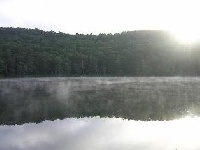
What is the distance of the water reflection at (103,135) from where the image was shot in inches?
1007

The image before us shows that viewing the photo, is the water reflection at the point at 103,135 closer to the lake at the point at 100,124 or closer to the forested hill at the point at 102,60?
the lake at the point at 100,124

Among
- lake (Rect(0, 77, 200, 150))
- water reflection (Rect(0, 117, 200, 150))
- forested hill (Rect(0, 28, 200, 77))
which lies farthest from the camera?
forested hill (Rect(0, 28, 200, 77))

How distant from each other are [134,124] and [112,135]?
5.44 meters

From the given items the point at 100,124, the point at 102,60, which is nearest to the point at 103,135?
the point at 100,124

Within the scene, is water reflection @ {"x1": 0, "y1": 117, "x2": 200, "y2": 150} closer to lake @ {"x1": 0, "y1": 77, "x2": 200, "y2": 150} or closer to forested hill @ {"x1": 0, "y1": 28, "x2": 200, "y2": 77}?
lake @ {"x1": 0, "y1": 77, "x2": 200, "y2": 150}

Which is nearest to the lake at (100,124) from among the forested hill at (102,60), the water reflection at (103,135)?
the water reflection at (103,135)

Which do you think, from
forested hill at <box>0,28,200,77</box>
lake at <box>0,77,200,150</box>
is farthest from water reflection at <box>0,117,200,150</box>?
forested hill at <box>0,28,200,77</box>

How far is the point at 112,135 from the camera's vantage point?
96.4 ft

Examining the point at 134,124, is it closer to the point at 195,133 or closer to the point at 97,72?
the point at 195,133

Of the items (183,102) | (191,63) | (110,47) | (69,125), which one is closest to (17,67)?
(110,47)

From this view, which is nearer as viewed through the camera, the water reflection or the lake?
the water reflection

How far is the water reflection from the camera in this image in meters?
25.6

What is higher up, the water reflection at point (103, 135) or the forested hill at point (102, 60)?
the forested hill at point (102, 60)

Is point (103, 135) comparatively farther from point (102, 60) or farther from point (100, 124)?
point (102, 60)
